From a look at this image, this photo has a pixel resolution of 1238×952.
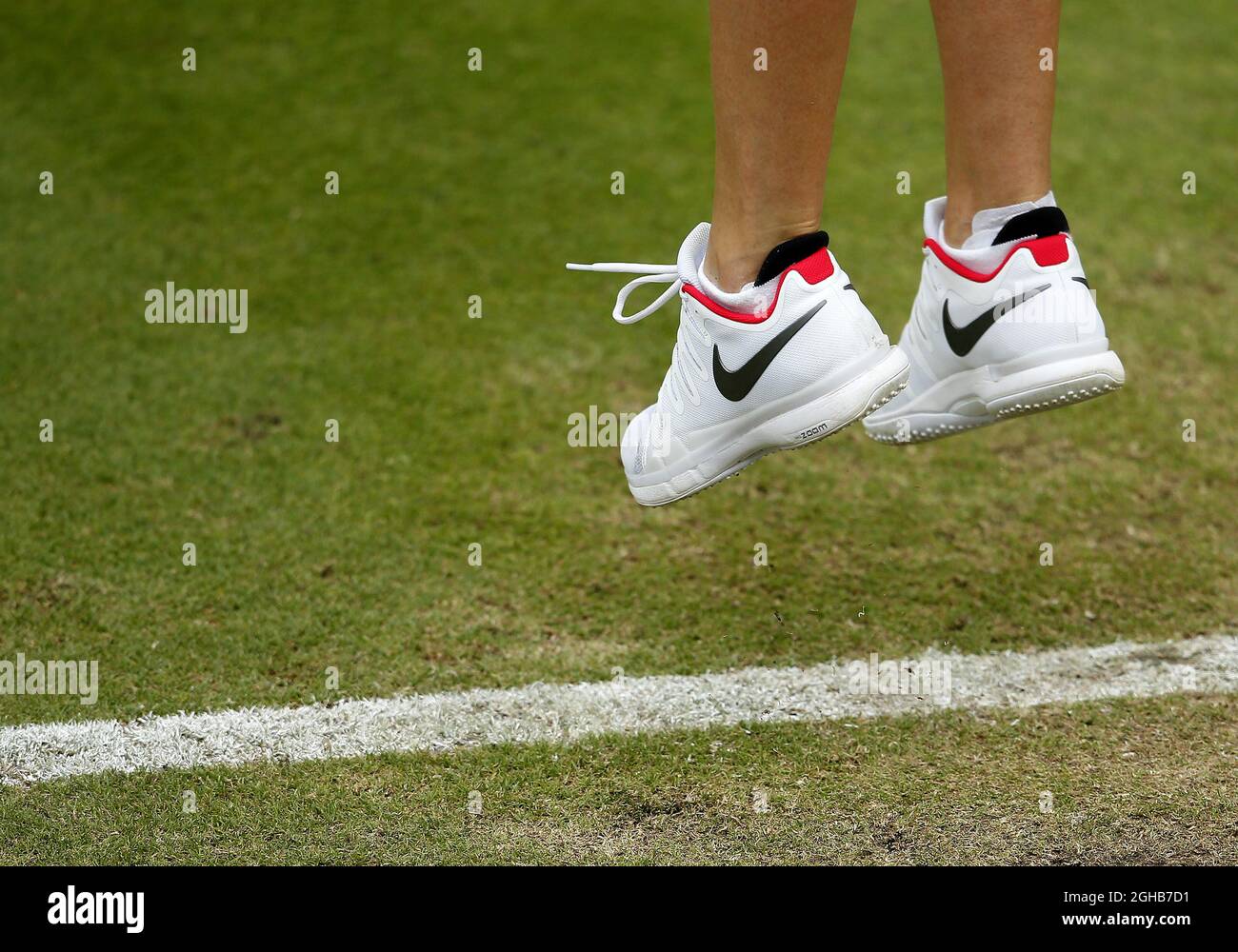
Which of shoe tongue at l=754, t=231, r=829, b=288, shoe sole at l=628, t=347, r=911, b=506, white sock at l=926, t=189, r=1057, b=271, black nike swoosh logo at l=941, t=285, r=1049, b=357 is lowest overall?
shoe sole at l=628, t=347, r=911, b=506

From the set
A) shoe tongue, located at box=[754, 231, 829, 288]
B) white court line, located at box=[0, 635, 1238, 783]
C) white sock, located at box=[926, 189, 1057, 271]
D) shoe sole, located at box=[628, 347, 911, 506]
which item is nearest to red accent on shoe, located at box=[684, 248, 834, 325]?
shoe tongue, located at box=[754, 231, 829, 288]

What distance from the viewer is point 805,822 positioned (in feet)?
5.52

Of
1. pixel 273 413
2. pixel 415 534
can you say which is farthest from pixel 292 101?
pixel 415 534

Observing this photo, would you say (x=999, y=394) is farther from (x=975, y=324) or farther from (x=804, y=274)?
(x=804, y=274)

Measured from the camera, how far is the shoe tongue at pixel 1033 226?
1.66 metres

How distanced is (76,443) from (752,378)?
1468 millimetres

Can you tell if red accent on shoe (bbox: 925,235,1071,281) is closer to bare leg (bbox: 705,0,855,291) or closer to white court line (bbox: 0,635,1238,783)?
bare leg (bbox: 705,0,855,291)

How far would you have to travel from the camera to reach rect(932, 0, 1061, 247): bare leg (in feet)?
5.13

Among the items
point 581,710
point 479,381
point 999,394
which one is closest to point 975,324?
point 999,394

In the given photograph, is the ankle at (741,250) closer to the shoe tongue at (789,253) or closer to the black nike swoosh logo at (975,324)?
the shoe tongue at (789,253)

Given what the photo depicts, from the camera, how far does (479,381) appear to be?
2670 mm

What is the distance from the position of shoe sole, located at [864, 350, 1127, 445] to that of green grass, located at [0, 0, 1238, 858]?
0.39 m

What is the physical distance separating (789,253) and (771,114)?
175 mm

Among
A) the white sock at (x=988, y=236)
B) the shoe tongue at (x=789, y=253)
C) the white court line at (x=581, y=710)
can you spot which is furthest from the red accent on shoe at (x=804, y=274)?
the white court line at (x=581, y=710)
